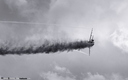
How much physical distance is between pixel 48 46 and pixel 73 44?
476 inches

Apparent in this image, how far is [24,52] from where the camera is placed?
367ft

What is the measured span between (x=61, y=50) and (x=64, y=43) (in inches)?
161

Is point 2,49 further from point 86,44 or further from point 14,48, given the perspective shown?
point 86,44

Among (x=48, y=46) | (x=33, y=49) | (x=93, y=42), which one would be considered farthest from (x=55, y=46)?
(x=93, y=42)

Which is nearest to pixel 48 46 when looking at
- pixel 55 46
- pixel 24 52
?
pixel 55 46

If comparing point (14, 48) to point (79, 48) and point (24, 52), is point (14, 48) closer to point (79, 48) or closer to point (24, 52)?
point (24, 52)

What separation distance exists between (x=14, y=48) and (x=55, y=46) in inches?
762

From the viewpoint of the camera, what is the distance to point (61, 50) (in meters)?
114

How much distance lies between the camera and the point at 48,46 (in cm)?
11456

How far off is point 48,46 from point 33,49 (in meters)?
7.40

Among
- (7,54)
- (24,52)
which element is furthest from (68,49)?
(7,54)

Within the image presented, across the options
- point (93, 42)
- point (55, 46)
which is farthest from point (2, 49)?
point (93, 42)

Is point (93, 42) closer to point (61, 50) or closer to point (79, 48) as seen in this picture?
point (79, 48)

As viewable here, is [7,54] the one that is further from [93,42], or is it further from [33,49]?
[93,42]
